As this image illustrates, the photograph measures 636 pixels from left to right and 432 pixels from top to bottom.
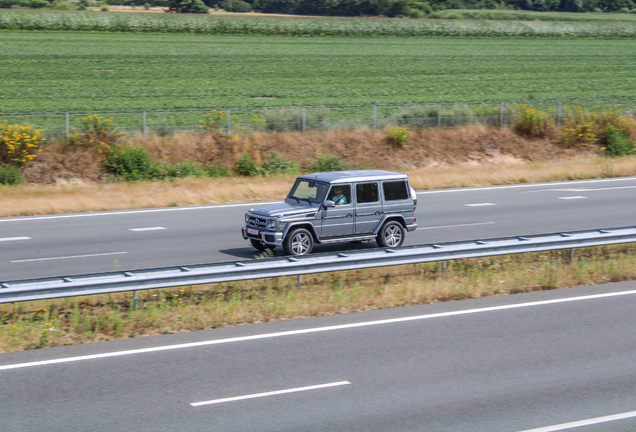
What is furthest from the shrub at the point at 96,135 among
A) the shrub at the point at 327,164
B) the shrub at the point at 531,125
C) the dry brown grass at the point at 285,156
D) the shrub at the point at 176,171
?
the shrub at the point at 531,125

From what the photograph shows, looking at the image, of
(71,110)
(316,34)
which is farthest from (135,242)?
(316,34)

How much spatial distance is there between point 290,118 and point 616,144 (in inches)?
585

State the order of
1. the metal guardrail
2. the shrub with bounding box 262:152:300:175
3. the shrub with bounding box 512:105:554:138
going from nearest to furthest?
the metal guardrail, the shrub with bounding box 262:152:300:175, the shrub with bounding box 512:105:554:138

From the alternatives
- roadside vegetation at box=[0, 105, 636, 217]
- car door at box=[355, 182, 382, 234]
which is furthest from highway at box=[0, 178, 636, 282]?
roadside vegetation at box=[0, 105, 636, 217]

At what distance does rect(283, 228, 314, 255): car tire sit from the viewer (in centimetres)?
1512

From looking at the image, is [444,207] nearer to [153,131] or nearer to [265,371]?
[153,131]

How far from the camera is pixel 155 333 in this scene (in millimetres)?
10195

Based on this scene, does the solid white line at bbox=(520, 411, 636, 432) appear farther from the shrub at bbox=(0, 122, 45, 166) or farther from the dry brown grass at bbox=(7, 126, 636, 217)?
the shrub at bbox=(0, 122, 45, 166)

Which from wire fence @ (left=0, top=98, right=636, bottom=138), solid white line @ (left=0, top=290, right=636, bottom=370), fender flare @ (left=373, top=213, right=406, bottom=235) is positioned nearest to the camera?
solid white line @ (left=0, top=290, right=636, bottom=370)

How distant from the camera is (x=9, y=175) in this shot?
2516 cm

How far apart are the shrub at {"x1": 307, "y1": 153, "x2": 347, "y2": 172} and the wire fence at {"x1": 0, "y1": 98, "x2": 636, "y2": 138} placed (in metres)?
2.78

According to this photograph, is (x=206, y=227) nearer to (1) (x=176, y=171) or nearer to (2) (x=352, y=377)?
(1) (x=176, y=171)

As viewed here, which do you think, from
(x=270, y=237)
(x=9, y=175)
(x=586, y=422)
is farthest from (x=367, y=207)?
(x=9, y=175)

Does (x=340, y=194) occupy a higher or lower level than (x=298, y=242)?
higher
